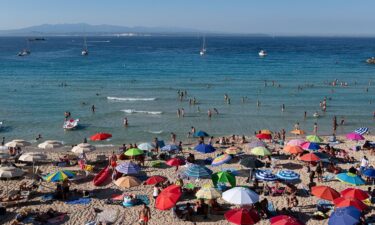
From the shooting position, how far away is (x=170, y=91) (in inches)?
1918

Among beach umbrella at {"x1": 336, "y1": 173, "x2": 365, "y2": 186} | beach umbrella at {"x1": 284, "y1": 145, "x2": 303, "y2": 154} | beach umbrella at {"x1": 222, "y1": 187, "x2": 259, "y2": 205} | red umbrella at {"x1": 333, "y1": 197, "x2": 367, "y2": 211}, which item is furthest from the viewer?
beach umbrella at {"x1": 284, "y1": 145, "x2": 303, "y2": 154}

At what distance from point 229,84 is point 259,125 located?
2082cm

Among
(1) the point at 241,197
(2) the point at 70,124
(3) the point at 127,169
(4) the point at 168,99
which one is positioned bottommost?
(2) the point at 70,124

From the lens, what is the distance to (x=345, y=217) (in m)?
12.7

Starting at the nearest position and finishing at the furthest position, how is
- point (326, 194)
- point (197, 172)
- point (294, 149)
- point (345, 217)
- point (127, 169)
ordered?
point (345, 217), point (326, 194), point (197, 172), point (127, 169), point (294, 149)

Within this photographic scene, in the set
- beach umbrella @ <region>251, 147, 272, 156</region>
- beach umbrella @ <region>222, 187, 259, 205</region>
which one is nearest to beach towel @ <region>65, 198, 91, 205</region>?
beach umbrella @ <region>222, 187, 259, 205</region>

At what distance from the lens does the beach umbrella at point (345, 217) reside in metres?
12.6

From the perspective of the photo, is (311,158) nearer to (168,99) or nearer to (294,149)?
(294,149)

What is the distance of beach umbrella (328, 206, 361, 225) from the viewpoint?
12573mm

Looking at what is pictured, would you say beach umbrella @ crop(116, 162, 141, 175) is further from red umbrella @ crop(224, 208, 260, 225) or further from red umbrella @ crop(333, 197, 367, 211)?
red umbrella @ crop(333, 197, 367, 211)

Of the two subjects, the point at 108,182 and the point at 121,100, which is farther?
the point at 121,100

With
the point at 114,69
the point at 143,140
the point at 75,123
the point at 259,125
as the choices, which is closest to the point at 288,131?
the point at 259,125

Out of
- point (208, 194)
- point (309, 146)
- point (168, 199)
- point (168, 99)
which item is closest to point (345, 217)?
point (208, 194)

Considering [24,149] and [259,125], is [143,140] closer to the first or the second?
[24,149]
